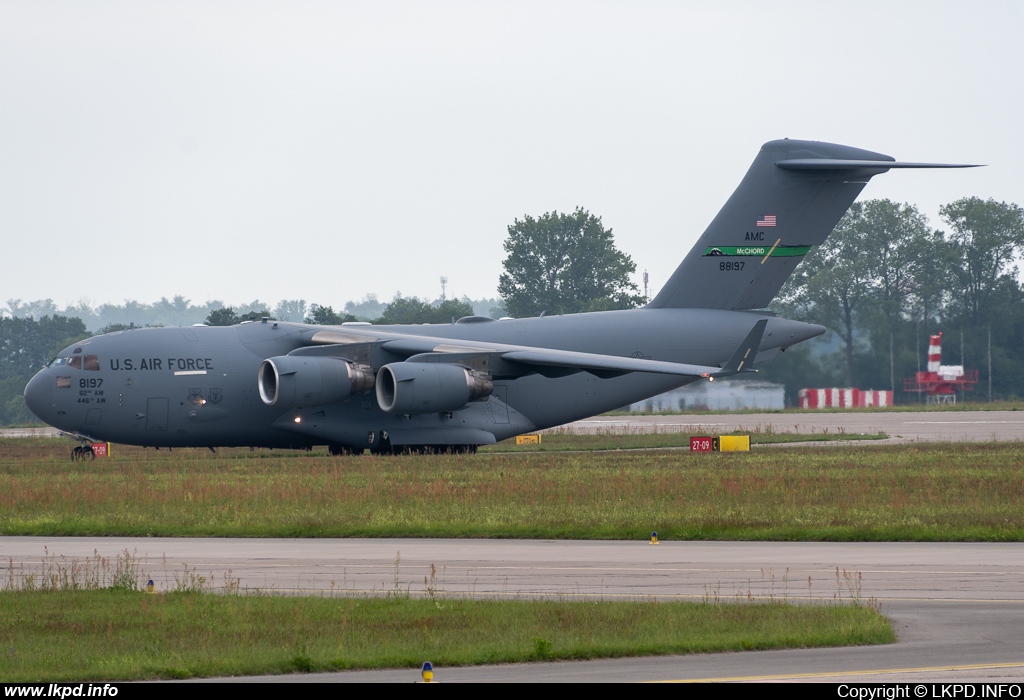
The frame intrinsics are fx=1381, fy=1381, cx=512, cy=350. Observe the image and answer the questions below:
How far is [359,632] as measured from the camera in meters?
11.5

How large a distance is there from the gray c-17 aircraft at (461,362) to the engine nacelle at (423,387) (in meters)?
0.04

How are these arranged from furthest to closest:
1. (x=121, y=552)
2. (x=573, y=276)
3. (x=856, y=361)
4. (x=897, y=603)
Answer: (x=573, y=276), (x=856, y=361), (x=121, y=552), (x=897, y=603)

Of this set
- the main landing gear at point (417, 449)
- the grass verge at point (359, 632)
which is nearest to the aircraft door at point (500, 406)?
the main landing gear at point (417, 449)

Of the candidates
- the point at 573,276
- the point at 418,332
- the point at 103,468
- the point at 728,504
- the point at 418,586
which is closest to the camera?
the point at 418,586

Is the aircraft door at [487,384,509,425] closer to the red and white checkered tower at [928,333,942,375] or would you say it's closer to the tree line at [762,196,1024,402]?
the tree line at [762,196,1024,402]

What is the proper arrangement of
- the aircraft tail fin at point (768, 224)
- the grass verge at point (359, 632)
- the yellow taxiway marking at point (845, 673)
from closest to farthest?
the yellow taxiway marking at point (845, 673) → the grass verge at point (359, 632) → the aircraft tail fin at point (768, 224)

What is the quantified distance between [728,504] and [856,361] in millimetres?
40224

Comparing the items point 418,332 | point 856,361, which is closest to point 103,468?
point 418,332

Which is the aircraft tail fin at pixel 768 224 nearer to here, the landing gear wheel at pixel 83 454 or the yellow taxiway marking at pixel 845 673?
the landing gear wheel at pixel 83 454

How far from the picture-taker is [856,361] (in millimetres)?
60531

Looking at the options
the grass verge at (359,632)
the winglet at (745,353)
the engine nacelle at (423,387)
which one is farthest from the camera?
the engine nacelle at (423,387)

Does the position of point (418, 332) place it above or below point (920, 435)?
above

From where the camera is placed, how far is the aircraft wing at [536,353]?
1288 inches
